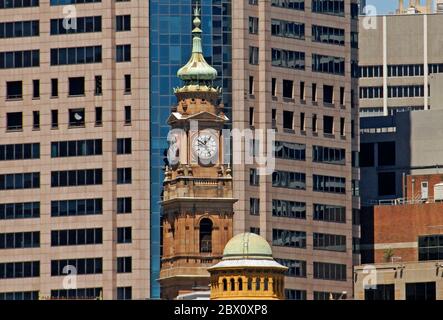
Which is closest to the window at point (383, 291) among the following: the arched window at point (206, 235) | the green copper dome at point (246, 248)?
the green copper dome at point (246, 248)

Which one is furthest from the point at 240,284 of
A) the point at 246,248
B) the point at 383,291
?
the point at 383,291

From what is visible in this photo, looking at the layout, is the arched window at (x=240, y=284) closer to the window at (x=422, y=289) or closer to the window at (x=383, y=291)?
the window at (x=383, y=291)

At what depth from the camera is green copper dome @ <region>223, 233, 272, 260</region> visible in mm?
189000

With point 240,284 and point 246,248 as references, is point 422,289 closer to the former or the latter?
point 246,248

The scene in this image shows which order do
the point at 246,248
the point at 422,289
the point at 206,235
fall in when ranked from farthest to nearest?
the point at 206,235 < the point at 422,289 < the point at 246,248

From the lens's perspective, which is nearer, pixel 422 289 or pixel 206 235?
pixel 422 289

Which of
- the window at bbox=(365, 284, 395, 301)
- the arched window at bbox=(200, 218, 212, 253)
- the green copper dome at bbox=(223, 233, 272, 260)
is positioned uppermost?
the arched window at bbox=(200, 218, 212, 253)

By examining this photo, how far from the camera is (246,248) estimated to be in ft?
621

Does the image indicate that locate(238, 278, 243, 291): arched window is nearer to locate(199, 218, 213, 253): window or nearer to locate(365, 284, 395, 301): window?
locate(199, 218, 213, 253): window

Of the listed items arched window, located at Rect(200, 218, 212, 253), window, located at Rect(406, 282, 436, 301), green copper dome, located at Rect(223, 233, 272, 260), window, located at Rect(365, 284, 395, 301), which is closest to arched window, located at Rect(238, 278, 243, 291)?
green copper dome, located at Rect(223, 233, 272, 260)
